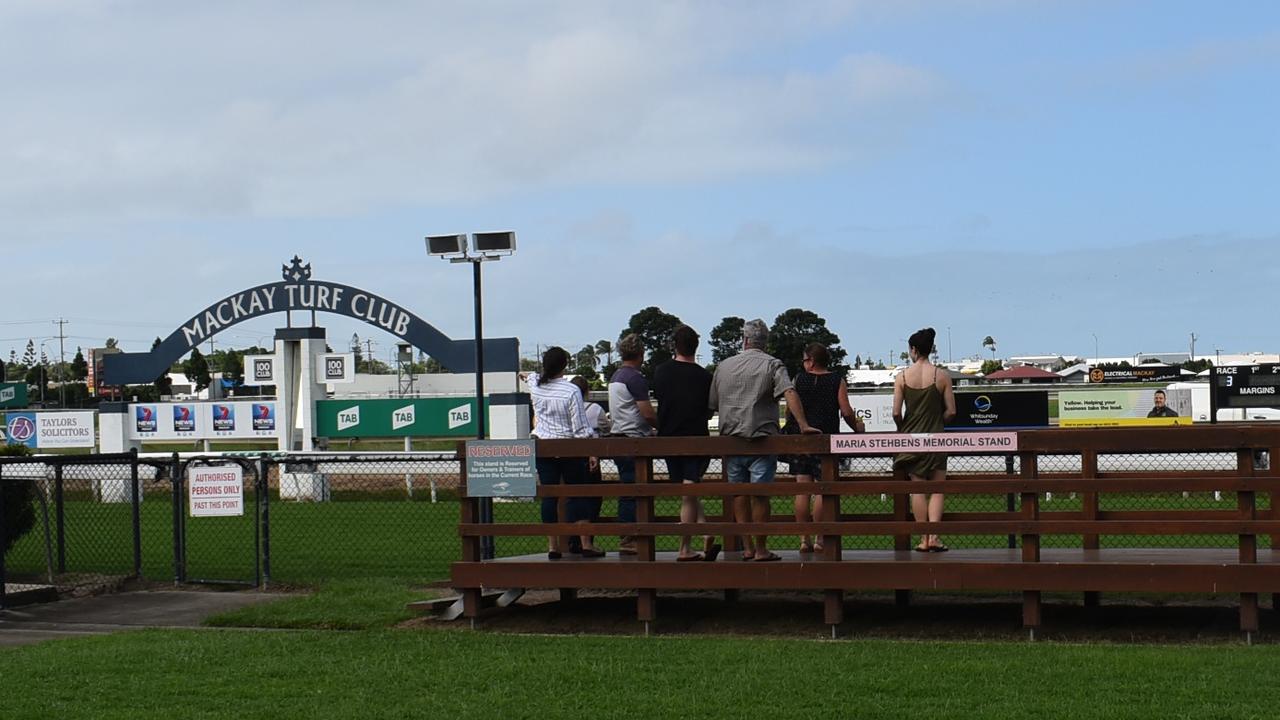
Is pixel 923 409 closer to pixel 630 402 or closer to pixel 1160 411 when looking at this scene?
pixel 630 402

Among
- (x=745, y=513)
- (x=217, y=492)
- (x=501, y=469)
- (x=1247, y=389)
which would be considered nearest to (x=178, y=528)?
(x=217, y=492)

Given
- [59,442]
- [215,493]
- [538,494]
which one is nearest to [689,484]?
[538,494]

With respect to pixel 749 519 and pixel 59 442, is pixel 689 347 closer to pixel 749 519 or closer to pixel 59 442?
pixel 749 519

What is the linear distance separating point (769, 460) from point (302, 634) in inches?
140

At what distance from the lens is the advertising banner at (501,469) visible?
11.0 m

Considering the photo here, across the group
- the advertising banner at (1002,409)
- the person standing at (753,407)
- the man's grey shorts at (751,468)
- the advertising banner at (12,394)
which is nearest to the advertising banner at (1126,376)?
the advertising banner at (1002,409)

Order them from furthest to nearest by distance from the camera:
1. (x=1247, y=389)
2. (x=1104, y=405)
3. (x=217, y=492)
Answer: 1. (x=1104, y=405)
2. (x=1247, y=389)
3. (x=217, y=492)

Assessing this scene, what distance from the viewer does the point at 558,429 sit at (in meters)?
11.8

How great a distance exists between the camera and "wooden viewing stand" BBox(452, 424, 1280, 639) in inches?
369

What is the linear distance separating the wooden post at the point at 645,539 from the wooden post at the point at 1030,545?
2572mm

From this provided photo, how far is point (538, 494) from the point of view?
11.0m

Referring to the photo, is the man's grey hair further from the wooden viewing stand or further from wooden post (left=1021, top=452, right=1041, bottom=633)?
wooden post (left=1021, top=452, right=1041, bottom=633)

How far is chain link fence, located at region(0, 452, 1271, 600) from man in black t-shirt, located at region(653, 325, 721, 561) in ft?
5.26

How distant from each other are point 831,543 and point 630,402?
2076mm
